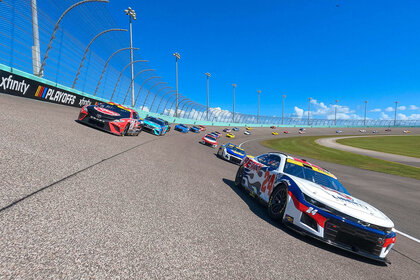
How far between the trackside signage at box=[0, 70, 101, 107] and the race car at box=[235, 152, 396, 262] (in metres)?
14.6

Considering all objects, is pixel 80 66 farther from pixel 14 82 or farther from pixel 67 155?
pixel 67 155

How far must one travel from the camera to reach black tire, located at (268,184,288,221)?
4520 millimetres

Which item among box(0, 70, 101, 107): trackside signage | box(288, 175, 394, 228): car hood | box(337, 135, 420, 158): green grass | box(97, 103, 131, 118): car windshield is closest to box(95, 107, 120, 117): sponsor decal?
box(97, 103, 131, 118): car windshield

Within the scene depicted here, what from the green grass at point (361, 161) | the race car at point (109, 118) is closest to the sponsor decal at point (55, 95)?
the race car at point (109, 118)

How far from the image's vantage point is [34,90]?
14852 mm

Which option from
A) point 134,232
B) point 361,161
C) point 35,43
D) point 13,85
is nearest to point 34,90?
point 13,85

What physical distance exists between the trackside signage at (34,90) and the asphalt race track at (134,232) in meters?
9.08

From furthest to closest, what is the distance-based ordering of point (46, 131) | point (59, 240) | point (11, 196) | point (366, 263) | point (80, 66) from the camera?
point (80, 66) < point (46, 131) < point (366, 263) < point (11, 196) < point (59, 240)

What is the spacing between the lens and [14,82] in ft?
42.7

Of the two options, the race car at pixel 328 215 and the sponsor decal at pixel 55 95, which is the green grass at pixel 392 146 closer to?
the race car at pixel 328 215

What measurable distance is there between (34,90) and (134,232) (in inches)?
637

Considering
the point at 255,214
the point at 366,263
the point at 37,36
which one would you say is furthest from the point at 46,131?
the point at 37,36

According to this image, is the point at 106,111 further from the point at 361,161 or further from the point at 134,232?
the point at 361,161

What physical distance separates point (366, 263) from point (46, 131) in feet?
27.8
